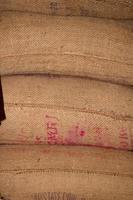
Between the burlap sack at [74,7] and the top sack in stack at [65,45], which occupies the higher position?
the burlap sack at [74,7]

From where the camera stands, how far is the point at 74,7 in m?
1.16

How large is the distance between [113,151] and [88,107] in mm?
171

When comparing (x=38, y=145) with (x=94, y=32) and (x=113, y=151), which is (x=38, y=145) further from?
(x=94, y=32)

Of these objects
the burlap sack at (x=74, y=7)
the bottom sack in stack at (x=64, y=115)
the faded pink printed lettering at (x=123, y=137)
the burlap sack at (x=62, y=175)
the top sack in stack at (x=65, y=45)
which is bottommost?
the burlap sack at (x=62, y=175)

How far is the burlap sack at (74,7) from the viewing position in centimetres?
115

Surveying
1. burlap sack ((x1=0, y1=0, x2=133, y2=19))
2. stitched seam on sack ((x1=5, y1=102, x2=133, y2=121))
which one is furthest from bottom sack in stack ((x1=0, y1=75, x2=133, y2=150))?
burlap sack ((x1=0, y1=0, x2=133, y2=19))

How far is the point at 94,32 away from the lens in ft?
3.68

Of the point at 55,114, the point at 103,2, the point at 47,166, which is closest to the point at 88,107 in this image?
the point at 55,114

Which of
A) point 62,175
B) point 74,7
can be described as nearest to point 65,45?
point 74,7

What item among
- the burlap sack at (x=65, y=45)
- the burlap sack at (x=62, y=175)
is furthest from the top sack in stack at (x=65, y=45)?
the burlap sack at (x=62, y=175)

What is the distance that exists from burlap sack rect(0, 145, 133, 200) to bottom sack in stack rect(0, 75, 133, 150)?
0.15 feet

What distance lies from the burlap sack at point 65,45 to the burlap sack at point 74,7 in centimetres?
4

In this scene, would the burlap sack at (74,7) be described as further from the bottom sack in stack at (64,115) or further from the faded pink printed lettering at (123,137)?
the faded pink printed lettering at (123,137)

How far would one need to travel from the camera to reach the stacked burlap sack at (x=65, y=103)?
3.55 feet
